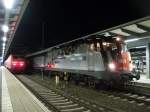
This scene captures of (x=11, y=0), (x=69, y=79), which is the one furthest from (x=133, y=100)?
(x=69, y=79)

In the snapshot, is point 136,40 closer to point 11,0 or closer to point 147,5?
point 147,5

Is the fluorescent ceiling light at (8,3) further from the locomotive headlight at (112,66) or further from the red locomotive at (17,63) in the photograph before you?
the red locomotive at (17,63)

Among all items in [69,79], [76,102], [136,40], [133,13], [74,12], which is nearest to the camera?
[76,102]

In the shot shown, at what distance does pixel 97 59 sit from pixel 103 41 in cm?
113

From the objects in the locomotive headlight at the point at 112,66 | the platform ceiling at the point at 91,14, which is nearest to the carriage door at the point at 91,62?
the locomotive headlight at the point at 112,66

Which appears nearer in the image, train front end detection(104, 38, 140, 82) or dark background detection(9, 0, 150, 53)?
train front end detection(104, 38, 140, 82)

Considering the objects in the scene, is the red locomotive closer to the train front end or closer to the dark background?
the dark background

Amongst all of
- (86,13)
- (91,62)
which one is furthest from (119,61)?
(86,13)

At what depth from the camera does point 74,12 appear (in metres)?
27.8

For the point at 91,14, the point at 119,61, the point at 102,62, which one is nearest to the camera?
the point at 102,62

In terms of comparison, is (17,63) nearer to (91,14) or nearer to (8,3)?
(91,14)

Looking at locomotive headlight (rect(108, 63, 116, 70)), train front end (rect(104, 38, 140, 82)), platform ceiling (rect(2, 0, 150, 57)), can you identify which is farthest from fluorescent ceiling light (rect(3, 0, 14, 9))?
locomotive headlight (rect(108, 63, 116, 70))

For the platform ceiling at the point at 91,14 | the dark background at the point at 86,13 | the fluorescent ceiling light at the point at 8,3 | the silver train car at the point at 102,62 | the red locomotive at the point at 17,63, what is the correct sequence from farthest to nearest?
the red locomotive at the point at 17,63 < the dark background at the point at 86,13 < the platform ceiling at the point at 91,14 < the fluorescent ceiling light at the point at 8,3 < the silver train car at the point at 102,62

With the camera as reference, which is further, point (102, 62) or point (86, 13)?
point (86, 13)
